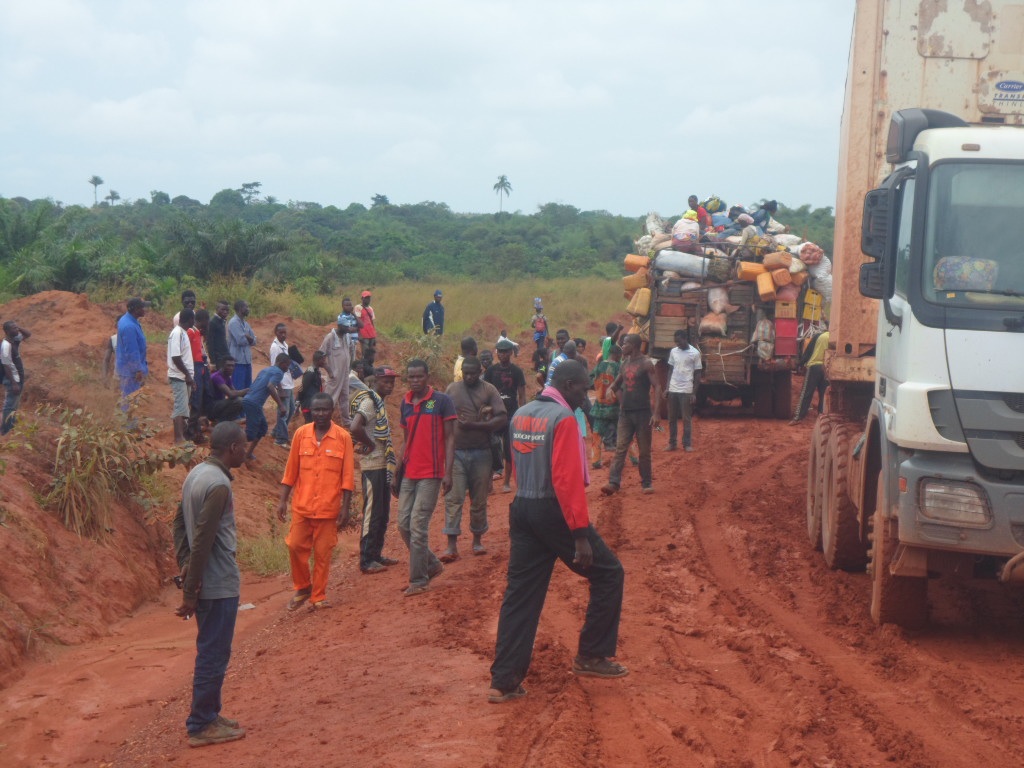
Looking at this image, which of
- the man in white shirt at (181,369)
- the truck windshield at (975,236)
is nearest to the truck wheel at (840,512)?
the truck windshield at (975,236)

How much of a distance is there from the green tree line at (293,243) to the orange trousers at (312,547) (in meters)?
12.8

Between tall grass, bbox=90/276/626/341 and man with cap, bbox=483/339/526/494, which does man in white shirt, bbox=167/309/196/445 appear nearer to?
man with cap, bbox=483/339/526/494

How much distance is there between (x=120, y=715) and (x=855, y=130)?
6.48 metres

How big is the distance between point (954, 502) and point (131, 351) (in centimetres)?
899

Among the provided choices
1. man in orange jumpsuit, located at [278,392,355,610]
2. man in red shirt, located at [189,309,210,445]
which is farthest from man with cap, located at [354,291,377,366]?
man in orange jumpsuit, located at [278,392,355,610]

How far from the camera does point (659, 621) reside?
24.4 ft

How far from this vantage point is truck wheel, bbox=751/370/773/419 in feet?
60.0

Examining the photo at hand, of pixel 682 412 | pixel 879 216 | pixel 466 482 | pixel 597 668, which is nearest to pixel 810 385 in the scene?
pixel 682 412

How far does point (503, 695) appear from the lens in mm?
5836

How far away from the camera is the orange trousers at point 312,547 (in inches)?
326

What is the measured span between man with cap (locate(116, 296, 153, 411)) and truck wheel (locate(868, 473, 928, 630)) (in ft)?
27.0

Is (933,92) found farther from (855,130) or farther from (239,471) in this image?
(239,471)

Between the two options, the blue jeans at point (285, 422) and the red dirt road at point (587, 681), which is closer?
the red dirt road at point (587, 681)

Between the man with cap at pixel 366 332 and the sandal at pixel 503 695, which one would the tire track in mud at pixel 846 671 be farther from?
the man with cap at pixel 366 332
